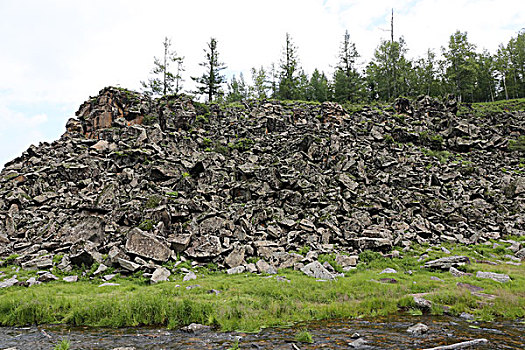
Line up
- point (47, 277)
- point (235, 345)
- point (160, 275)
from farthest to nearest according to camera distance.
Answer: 1. point (160, 275)
2. point (47, 277)
3. point (235, 345)

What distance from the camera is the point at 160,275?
18.1 meters

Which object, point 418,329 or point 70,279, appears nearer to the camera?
point 418,329

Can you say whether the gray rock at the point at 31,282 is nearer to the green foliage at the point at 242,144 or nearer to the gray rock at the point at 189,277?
the gray rock at the point at 189,277

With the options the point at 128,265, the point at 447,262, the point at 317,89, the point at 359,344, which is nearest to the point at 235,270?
the point at 128,265

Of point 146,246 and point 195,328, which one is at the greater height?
point 146,246

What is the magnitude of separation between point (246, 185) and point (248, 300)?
15.8m

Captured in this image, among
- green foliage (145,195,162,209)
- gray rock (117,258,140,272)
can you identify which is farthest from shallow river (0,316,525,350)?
green foliage (145,195,162,209)

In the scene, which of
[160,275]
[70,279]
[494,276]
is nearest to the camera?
[494,276]

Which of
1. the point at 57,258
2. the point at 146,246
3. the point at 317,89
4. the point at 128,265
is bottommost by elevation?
the point at 128,265

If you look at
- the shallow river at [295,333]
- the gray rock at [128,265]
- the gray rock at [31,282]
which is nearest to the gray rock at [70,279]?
the gray rock at [31,282]

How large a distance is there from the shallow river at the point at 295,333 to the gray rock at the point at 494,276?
224 inches

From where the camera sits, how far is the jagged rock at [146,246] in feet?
65.5

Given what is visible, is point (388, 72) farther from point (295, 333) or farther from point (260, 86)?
point (295, 333)

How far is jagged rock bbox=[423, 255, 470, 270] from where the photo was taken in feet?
61.7
